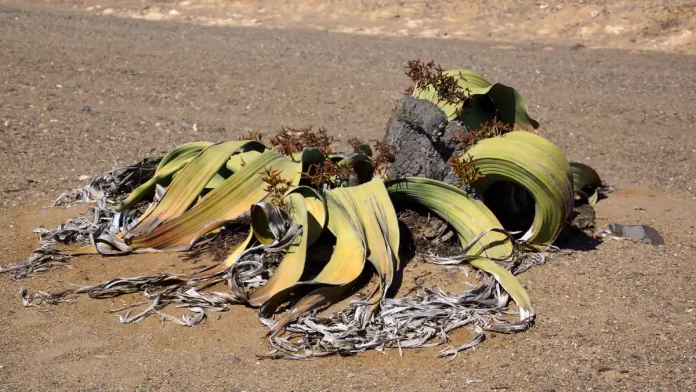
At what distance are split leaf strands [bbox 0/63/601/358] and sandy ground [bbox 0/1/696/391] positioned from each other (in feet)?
0.34

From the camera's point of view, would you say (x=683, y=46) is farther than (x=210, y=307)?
Yes

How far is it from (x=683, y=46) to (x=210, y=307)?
820 cm

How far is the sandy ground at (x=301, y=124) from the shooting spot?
3041 mm

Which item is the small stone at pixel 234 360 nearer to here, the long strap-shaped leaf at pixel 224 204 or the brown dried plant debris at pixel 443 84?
the long strap-shaped leaf at pixel 224 204

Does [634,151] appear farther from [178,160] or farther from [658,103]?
[178,160]

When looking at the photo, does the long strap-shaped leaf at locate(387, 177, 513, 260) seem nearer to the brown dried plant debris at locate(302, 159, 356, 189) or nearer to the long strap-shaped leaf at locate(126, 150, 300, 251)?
the brown dried plant debris at locate(302, 159, 356, 189)

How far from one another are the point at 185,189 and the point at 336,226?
0.74 metres

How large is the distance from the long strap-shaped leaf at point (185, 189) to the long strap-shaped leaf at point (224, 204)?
5 cm

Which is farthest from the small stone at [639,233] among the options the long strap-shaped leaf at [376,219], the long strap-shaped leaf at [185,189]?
the long strap-shaped leaf at [185,189]

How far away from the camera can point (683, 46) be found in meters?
10.0

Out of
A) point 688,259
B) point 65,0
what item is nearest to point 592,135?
point 688,259

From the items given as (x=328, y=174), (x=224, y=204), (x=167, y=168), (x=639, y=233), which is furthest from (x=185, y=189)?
(x=639, y=233)

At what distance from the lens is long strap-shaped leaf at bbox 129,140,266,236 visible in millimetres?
3855

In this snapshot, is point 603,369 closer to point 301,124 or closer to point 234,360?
point 234,360
